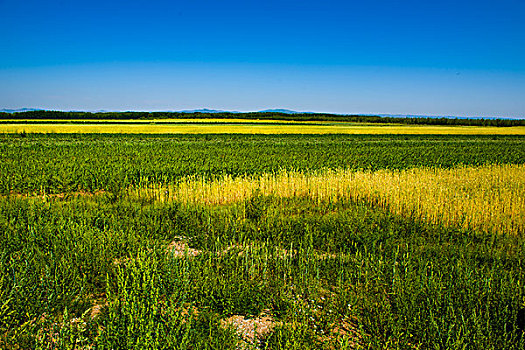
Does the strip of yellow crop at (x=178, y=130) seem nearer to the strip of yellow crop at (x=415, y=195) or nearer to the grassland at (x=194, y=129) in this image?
the grassland at (x=194, y=129)

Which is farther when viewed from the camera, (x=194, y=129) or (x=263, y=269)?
(x=194, y=129)

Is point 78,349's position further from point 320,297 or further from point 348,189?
point 348,189

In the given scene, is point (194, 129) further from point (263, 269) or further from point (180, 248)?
point (263, 269)

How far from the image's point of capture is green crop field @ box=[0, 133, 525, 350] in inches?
155

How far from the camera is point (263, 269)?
5.88m

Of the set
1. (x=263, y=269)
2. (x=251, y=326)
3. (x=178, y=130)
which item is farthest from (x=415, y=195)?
(x=178, y=130)

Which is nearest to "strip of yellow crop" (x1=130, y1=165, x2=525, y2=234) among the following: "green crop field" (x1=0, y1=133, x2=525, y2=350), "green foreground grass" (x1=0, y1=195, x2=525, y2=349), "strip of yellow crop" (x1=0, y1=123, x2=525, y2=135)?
"green crop field" (x1=0, y1=133, x2=525, y2=350)

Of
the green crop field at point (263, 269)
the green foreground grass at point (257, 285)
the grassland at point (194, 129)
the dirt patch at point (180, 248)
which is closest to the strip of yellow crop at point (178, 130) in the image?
the grassland at point (194, 129)

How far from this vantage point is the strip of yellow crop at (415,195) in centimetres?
885

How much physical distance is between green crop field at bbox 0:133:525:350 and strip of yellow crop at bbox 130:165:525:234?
7 centimetres

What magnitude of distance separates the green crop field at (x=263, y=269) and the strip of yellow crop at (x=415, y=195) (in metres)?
0.07

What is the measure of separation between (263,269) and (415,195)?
6896 millimetres

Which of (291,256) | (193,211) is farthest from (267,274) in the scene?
(193,211)

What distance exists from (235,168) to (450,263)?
38.5 ft
